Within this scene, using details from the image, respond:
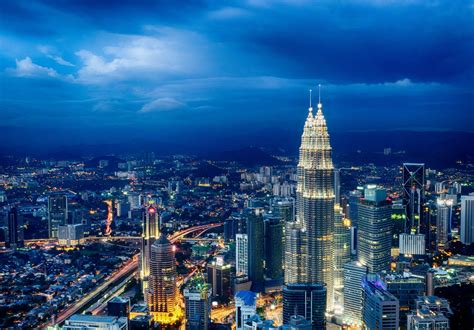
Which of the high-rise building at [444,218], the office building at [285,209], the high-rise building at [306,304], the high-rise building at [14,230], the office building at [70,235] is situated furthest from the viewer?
the office building at [70,235]

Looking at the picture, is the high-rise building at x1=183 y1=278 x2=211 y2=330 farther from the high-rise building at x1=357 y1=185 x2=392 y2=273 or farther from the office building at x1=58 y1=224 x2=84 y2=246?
the office building at x1=58 y1=224 x2=84 y2=246

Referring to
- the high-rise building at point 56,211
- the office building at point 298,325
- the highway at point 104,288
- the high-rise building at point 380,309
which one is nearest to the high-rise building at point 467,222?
the high-rise building at point 380,309

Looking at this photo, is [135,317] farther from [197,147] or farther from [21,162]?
[197,147]

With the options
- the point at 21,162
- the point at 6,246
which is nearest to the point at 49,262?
the point at 6,246

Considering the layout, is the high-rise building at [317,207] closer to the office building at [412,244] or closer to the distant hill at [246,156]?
the office building at [412,244]

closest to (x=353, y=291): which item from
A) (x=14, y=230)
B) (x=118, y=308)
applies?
(x=118, y=308)
